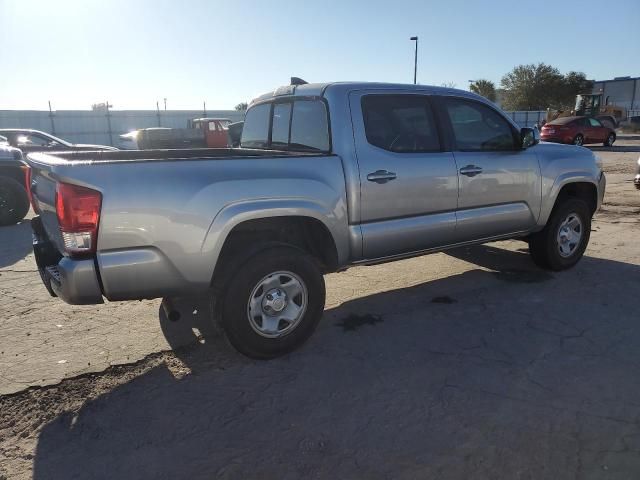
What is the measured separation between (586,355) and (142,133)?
20507 millimetres

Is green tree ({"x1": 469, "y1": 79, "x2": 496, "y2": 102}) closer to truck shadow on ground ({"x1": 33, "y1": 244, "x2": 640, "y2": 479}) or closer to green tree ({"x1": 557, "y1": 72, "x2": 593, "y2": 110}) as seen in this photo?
green tree ({"x1": 557, "y1": 72, "x2": 593, "y2": 110})

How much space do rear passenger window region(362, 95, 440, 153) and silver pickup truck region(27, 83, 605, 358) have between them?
1 cm

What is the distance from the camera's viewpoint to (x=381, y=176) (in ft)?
12.8

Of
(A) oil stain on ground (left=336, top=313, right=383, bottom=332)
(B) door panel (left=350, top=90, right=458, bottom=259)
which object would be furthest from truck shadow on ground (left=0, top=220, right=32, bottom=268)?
(B) door panel (left=350, top=90, right=458, bottom=259)

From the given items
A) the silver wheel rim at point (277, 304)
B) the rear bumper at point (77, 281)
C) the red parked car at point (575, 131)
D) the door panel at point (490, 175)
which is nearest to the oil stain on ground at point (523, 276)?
the door panel at point (490, 175)

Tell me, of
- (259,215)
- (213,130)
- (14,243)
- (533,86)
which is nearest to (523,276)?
(259,215)

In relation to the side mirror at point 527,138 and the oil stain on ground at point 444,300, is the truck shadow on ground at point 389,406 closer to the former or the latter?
the oil stain on ground at point 444,300

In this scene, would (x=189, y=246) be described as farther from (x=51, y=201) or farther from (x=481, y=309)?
(x=481, y=309)

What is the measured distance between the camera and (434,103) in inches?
175

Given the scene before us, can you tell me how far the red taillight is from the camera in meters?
2.85

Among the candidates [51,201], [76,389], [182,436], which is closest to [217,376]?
[182,436]

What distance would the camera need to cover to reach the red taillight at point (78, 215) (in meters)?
2.85

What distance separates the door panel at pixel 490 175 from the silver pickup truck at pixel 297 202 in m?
0.01

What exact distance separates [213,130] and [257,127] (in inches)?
765
